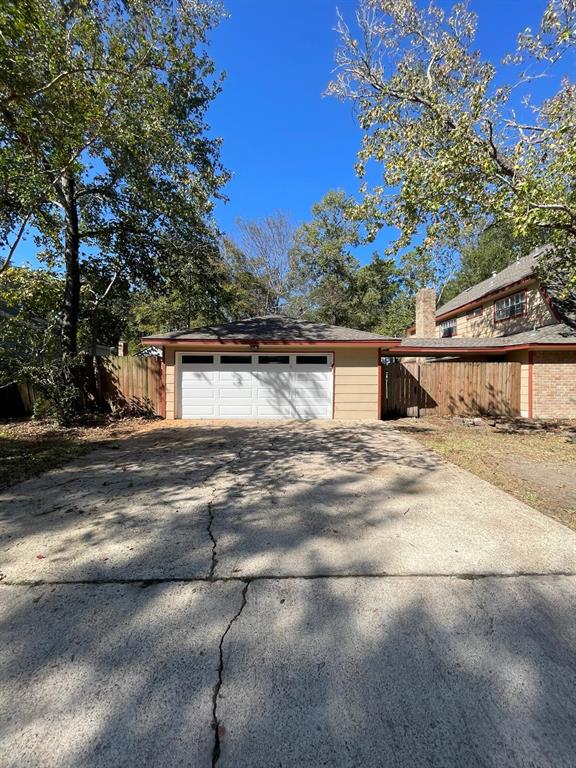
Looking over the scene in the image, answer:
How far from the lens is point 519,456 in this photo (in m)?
6.94

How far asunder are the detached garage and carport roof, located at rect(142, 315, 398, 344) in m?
0.03

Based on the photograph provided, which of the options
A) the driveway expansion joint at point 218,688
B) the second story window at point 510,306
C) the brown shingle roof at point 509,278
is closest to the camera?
the driveway expansion joint at point 218,688

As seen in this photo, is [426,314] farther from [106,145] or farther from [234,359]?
[106,145]

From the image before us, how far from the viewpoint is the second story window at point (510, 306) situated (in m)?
14.5

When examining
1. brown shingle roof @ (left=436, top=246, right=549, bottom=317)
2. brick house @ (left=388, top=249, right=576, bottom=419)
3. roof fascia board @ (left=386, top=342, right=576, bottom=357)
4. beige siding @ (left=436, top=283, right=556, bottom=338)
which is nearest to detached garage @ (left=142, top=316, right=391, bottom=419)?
brick house @ (left=388, top=249, right=576, bottom=419)

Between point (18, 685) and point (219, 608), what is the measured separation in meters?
1.02

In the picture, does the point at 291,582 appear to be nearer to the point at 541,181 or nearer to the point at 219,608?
the point at 219,608

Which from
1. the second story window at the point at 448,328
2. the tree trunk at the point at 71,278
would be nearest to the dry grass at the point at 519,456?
the tree trunk at the point at 71,278

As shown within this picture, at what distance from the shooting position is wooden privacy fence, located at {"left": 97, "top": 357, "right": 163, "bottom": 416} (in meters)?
11.7

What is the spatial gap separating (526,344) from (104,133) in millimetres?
12014

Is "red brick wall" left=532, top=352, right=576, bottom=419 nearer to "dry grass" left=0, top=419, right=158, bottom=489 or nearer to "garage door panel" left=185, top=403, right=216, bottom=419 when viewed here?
"garage door panel" left=185, top=403, right=216, bottom=419

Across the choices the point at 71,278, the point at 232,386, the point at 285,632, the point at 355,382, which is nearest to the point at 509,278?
the point at 355,382

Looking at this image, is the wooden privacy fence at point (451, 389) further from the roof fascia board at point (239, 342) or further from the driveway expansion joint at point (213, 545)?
the driveway expansion joint at point (213, 545)

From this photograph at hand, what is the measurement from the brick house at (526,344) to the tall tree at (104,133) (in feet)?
24.9
